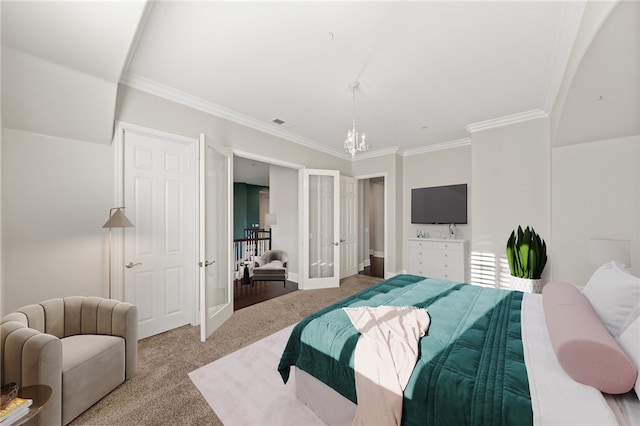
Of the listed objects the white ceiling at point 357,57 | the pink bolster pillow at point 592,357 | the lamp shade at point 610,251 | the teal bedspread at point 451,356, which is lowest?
the teal bedspread at point 451,356

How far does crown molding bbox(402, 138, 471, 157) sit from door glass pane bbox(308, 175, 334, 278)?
1.89 m

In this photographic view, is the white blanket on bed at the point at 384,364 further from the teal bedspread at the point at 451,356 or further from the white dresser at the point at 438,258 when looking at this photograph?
the white dresser at the point at 438,258

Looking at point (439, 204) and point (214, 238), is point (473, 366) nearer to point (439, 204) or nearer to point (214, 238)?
point (214, 238)

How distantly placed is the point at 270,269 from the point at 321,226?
131cm

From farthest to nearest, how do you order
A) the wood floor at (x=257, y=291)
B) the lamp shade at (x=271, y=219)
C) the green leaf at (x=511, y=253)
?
the lamp shade at (x=271, y=219) < the wood floor at (x=257, y=291) < the green leaf at (x=511, y=253)

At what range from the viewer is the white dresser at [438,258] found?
170 inches

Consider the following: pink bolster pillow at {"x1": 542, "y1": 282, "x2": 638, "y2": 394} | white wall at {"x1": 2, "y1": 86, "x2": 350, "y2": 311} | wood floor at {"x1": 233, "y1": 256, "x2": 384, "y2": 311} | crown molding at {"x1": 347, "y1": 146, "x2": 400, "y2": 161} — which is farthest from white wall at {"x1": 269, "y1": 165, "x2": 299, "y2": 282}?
pink bolster pillow at {"x1": 542, "y1": 282, "x2": 638, "y2": 394}

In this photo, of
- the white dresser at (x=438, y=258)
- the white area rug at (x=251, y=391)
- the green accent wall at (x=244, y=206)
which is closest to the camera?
the white area rug at (x=251, y=391)

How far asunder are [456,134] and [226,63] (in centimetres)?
388

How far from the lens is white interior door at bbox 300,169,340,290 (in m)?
4.66

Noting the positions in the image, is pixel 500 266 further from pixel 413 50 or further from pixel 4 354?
pixel 4 354

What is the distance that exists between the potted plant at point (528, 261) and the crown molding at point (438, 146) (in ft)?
6.71

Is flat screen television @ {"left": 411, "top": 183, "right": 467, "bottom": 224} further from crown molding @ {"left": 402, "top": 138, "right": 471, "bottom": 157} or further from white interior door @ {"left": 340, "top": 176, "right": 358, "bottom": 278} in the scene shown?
white interior door @ {"left": 340, "top": 176, "right": 358, "bottom": 278}

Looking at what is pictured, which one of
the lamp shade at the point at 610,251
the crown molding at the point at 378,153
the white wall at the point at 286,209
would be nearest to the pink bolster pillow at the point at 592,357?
the lamp shade at the point at 610,251
